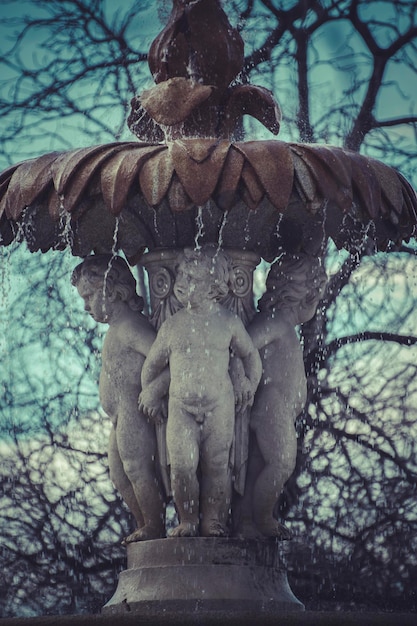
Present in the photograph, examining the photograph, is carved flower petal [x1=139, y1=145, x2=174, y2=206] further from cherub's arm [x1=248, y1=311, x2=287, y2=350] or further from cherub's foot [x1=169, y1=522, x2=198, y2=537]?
cherub's foot [x1=169, y1=522, x2=198, y2=537]

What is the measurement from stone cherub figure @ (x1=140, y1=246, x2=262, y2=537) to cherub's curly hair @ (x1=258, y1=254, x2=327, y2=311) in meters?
0.35

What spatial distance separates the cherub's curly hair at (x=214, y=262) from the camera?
195 inches

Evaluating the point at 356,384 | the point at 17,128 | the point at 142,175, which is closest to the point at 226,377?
the point at 142,175

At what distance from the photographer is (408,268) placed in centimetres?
844

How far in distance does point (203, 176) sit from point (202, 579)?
1493 mm

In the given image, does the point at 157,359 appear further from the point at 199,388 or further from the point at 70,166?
the point at 70,166

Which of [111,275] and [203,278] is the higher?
[111,275]

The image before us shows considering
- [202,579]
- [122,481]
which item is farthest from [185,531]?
[122,481]

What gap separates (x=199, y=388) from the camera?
4.86m

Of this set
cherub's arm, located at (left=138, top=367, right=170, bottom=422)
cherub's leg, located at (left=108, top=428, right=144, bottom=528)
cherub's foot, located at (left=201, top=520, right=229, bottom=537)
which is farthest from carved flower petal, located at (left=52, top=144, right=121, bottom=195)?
cherub's foot, located at (left=201, top=520, right=229, bottom=537)

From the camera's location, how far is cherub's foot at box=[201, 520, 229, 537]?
4.87 m

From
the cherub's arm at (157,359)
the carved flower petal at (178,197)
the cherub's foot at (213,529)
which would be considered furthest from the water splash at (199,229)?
the cherub's foot at (213,529)

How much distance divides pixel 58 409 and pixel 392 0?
3.61 metres

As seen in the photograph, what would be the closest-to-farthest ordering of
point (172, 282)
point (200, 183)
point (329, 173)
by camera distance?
point (200, 183)
point (329, 173)
point (172, 282)
